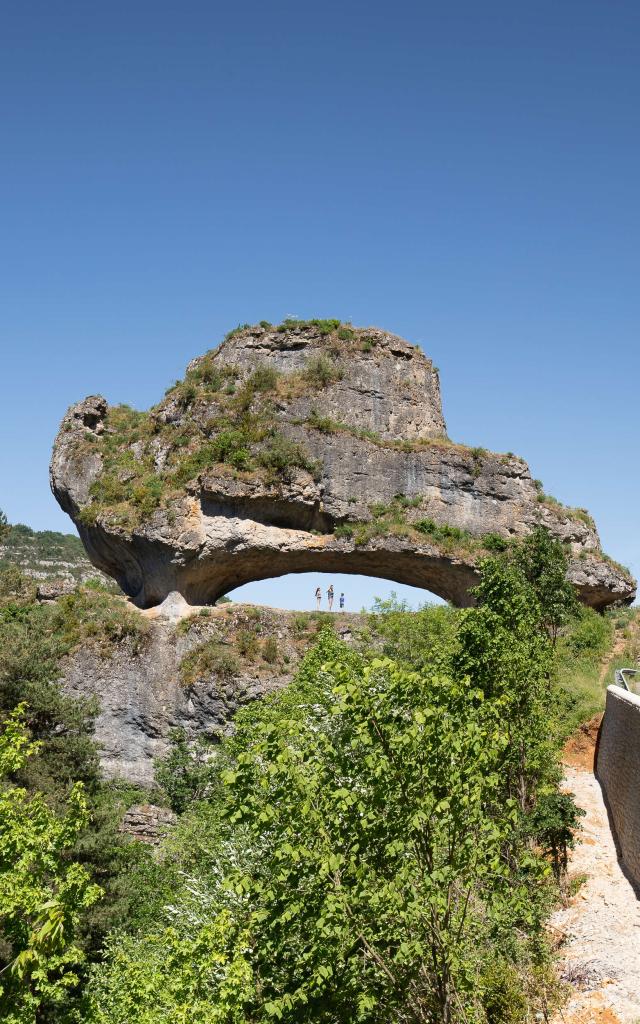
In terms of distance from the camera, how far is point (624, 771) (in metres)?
14.9

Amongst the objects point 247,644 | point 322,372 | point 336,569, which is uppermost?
point 322,372

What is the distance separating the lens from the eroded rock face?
104ft

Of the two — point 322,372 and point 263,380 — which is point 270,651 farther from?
point 322,372

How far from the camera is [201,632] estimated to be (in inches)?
1246

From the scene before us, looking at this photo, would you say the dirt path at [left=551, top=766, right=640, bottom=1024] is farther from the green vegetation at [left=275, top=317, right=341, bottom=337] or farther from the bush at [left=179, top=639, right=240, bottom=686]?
the green vegetation at [left=275, top=317, right=341, bottom=337]

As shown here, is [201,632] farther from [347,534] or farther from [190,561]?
[347,534]

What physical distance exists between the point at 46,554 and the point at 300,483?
80157 mm

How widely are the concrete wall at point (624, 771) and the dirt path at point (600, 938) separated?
1.39 ft

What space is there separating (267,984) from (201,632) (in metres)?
23.3

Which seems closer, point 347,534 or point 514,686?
point 514,686

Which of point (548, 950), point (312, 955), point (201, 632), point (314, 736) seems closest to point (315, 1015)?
point (312, 955)

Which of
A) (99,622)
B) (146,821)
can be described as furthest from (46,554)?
(146,821)

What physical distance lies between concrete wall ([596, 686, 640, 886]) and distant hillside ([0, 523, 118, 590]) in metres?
77.6

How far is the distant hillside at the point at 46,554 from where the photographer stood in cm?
9244
